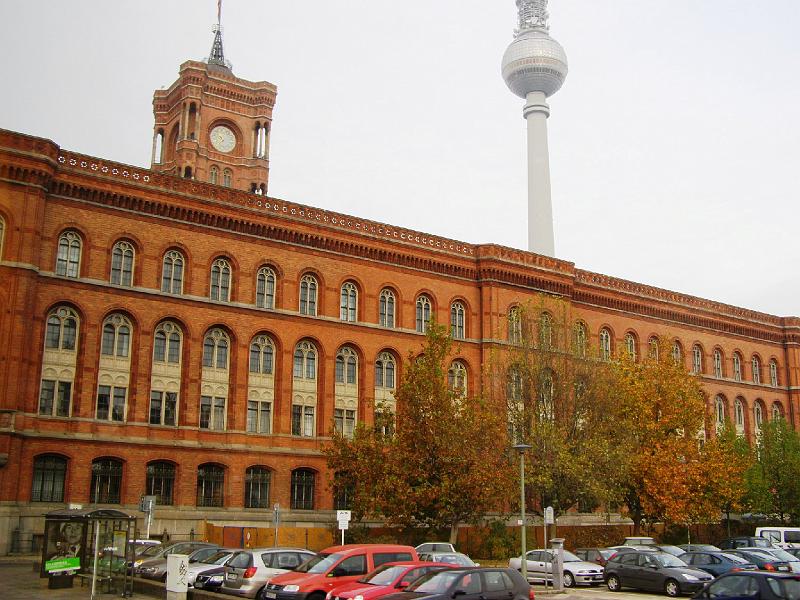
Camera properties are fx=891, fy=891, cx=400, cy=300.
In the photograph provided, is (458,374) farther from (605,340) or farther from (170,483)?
(170,483)

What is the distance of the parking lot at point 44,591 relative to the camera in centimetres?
2666

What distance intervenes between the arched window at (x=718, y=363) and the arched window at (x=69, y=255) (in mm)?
51041

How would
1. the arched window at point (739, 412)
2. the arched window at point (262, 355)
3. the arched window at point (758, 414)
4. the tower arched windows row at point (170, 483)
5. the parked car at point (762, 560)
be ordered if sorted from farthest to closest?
the arched window at point (758, 414)
the arched window at point (739, 412)
the arched window at point (262, 355)
the tower arched windows row at point (170, 483)
the parked car at point (762, 560)

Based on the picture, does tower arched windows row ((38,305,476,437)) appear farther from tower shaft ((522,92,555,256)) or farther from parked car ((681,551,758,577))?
tower shaft ((522,92,555,256))

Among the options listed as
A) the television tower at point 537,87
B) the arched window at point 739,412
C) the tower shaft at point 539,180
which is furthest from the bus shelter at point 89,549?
the television tower at point 537,87

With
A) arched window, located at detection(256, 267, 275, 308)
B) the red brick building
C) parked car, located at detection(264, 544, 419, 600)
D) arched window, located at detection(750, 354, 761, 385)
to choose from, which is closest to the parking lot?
parked car, located at detection(264, 544, 419, 600)

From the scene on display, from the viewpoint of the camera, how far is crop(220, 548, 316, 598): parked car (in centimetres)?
2642

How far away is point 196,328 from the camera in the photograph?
46.2 meters

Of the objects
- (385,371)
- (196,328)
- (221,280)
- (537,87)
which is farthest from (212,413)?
(537,87)

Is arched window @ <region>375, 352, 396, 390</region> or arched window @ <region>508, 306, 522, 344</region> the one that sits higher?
arched window @ <region>508, 306, 522, 344</region>

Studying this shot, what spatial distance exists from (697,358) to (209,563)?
5140 cm

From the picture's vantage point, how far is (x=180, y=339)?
46.1 meters

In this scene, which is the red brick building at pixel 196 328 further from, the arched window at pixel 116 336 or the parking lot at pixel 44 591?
the parking lot at pixel 44 591

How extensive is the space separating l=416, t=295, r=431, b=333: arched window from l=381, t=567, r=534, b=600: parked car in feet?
108
